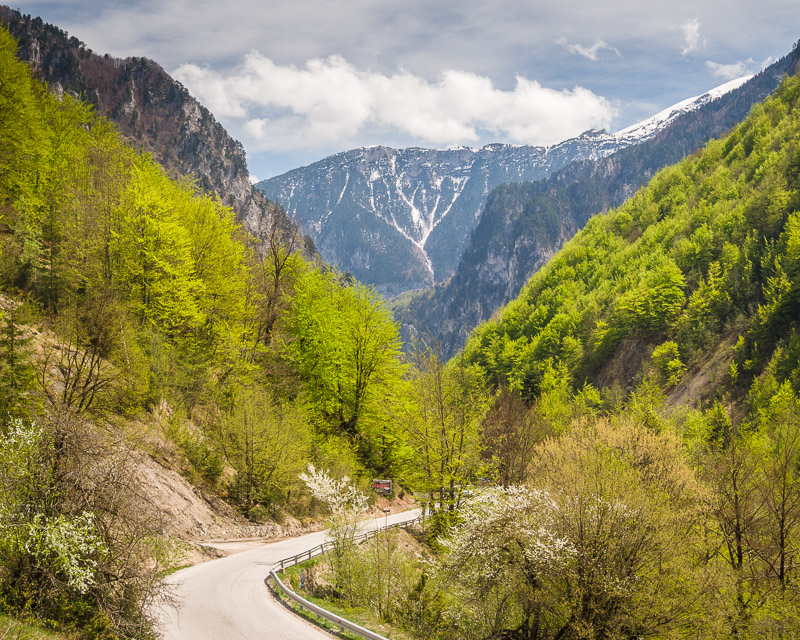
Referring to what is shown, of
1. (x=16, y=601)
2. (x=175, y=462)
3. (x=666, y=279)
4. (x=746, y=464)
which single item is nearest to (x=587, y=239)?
(x=666, y=279)

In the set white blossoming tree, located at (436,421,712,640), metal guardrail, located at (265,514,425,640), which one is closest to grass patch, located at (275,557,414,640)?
metal guardrail, located at (265,514,425,640)

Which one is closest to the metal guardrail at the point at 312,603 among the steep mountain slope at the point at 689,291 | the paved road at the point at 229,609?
the paved road at the point at 229,609

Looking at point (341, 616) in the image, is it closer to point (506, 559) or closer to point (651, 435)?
point (506, 559)

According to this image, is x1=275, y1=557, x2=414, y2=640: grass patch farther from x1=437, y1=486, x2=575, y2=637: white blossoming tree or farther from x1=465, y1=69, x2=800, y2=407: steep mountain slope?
x1=465, y1=69, x2=800, y2=407: steep mountain slope

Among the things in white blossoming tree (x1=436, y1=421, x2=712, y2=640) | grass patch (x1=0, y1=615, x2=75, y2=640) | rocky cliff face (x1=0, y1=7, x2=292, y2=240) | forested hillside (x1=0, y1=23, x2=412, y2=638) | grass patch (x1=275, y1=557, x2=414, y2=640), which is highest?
rocky cliff face (x1=0, y1=7, x2=292, y2=240)

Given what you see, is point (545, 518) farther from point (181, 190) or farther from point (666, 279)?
point (666, 279)

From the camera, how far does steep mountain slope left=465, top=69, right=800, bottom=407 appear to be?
62.6 meters

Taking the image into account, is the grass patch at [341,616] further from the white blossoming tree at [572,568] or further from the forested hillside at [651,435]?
the white blossoming tree at [572,568]

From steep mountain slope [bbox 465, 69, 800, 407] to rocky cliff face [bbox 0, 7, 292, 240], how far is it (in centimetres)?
7561

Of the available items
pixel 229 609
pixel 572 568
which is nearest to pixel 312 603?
pixel 229 609

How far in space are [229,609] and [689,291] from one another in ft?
273

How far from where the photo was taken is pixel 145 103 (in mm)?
171875

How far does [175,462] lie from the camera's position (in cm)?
2425

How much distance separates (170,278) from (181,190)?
32.5ft
